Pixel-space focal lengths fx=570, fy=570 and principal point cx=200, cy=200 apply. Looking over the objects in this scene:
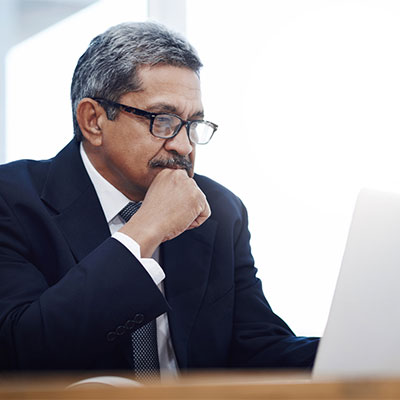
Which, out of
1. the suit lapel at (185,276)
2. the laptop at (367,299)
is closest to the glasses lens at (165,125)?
the suit lapel at (185,276)

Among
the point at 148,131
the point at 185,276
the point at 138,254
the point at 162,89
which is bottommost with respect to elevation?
the point at 185,276

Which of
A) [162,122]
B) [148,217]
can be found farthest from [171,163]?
[148,217]

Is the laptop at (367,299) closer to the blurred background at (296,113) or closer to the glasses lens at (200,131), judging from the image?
the glasses lens at (200,131)

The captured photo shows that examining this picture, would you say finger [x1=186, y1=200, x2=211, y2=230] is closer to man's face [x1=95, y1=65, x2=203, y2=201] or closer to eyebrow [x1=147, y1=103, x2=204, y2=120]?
man's face [x1=95, y1=65, x2=203, y2=201]

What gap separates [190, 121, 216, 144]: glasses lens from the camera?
1.45m

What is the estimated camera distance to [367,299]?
74 cm

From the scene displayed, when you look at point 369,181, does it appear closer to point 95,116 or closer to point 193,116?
Answer: point 193,116

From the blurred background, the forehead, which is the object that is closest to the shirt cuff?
the forehead

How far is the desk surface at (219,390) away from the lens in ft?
0.87

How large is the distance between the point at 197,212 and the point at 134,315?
1.08 ft

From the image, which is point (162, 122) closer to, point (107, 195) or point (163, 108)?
point (163, 108)

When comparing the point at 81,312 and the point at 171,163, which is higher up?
the point at 171,163

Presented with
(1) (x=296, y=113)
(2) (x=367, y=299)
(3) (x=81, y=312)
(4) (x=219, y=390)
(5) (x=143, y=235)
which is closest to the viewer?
(4) (x=219, y=390)

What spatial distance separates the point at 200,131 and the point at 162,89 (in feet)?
0.49
